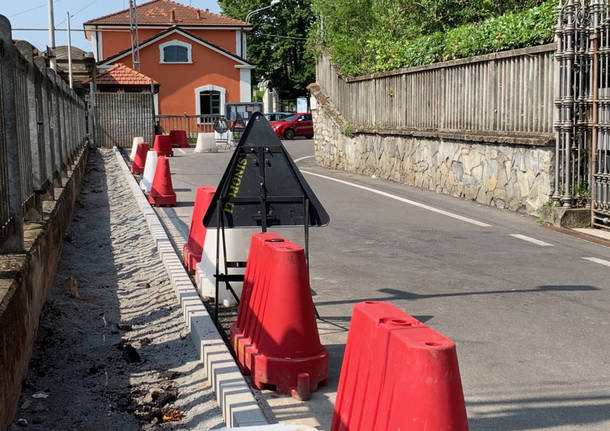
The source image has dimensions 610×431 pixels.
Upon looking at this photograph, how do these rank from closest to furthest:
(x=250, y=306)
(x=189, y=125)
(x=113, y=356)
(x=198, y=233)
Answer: (x=250, y=306) → (x=113, y=356) → (x=198, y=233) → (x=189, y=125)

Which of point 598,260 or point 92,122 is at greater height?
point 92,122

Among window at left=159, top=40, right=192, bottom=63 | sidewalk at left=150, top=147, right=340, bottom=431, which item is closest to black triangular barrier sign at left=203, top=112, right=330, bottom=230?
sidewalk at left=150, top=147, right=340, bottom=431

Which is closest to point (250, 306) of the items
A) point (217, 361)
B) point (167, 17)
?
point (217, 361)

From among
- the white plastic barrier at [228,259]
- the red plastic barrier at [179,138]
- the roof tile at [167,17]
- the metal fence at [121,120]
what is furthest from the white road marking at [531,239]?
the roof tile at [167,17]

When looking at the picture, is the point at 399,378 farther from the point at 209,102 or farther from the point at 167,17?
the point at 167,17

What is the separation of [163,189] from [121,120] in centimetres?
2225

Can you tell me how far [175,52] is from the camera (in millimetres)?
55094

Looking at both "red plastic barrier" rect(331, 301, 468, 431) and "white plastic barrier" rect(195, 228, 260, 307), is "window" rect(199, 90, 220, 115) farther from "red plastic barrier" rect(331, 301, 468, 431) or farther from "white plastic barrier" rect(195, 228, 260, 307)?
"red plastic barrier" rect(331, 301, 468, 431)

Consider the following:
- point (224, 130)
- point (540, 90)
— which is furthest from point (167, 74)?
point (540, 90)

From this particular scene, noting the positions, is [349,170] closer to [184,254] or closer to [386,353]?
[184,254]

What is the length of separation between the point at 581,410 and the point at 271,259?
6.36 feet

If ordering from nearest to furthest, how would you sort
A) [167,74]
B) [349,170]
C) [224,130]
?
[349,170], [224,130], [167,74]

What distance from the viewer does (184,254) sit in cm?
892

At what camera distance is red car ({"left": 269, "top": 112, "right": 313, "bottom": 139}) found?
44.3 meters
